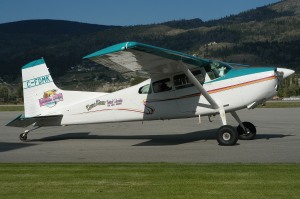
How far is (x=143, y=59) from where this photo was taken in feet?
42.7

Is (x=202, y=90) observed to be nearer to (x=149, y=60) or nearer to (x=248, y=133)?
(x=149, y=60)

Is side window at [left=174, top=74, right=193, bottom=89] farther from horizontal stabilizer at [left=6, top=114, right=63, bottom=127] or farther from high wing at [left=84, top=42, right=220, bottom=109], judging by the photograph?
horizontal stabilizer at [left=6, top=114, right=63, bottom=127]

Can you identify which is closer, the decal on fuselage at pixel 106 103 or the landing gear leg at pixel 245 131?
the landing gear leg at pixel 245 131

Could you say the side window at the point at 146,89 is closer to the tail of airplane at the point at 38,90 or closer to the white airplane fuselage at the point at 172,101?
the white airplane fuselage at the point at 172,101

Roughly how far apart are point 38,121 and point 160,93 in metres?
4.54

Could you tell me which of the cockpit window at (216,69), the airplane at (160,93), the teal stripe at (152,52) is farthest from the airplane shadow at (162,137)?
the teal stripe at (152,52)

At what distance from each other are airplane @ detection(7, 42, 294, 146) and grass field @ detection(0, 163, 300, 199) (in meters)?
3.90

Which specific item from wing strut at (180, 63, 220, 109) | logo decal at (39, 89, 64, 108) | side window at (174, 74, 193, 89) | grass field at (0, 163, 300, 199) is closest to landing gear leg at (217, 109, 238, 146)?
wing strut at (180, 63, 220, 109)

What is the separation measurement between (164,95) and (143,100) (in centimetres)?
74

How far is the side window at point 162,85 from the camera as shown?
14.4m

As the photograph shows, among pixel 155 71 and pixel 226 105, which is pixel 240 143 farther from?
pixel 155 71

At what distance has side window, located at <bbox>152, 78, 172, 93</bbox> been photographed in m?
14.4

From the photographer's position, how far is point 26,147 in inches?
560

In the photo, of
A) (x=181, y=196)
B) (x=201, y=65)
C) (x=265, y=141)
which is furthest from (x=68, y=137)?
(x=181, y=196)
